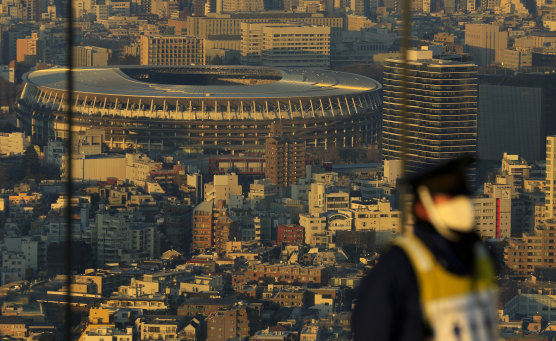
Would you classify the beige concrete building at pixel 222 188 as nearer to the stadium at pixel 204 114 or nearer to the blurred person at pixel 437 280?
the stadium at pixel 204 114

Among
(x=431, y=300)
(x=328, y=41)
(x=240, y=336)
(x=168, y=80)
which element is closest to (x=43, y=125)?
(x=168, y=80)

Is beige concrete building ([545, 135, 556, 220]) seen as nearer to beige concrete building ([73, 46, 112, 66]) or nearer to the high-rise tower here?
the high-rise tower

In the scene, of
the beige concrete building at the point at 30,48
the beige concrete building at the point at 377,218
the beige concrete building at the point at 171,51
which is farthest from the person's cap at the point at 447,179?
the beige concrete building at the point at 171,51

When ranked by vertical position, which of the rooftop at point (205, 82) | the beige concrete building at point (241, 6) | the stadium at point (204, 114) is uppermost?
the beige concrete building at point (241, 6)

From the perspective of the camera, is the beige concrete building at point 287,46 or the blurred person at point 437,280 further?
the beige concrete building at point 287,46

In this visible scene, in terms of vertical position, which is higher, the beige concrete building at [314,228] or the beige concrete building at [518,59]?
the beige concrete building at [518,59]

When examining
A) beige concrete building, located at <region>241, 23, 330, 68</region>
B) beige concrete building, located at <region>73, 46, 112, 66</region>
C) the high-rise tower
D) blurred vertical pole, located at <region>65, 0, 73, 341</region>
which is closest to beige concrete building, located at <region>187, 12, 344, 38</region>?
beige concrete building, located at <region>241, 23, 330, 68</region>
